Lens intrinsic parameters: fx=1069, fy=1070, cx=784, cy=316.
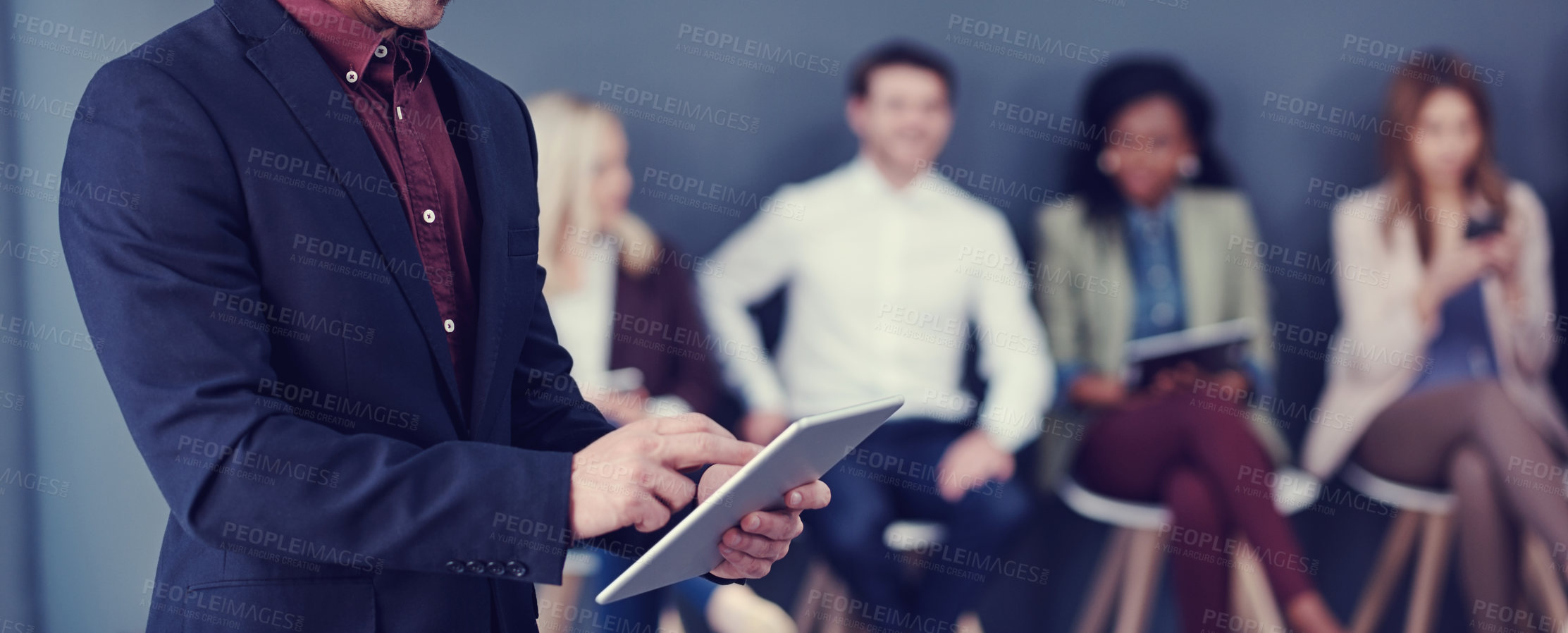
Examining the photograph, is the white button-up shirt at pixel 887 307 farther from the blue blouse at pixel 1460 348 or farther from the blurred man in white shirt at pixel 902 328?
the blue blouse at pixel 1460 348

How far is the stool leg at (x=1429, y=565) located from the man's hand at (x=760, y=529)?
3.24 m

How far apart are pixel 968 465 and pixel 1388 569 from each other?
4.88 ft

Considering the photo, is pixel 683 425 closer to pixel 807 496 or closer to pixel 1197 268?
→ pixel 807 496

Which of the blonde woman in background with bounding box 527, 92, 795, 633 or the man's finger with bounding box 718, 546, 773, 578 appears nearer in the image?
the man's finger with bounding box 718, 546, 773, 578

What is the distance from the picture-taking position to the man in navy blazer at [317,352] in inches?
36.1

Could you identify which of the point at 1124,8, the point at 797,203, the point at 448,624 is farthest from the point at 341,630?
the point at 1124,8

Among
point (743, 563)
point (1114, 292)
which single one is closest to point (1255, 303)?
point (1114, 292)

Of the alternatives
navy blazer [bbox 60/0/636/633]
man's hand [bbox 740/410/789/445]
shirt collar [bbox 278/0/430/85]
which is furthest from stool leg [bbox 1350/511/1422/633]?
shirt collar [bbox 278/0/430/85]

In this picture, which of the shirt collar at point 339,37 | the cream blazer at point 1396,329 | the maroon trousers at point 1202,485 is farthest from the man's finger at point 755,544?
the cream blazer at point 1396,329

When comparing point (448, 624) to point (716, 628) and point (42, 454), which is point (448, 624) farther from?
point (42, 454)

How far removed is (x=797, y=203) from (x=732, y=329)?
48 cm

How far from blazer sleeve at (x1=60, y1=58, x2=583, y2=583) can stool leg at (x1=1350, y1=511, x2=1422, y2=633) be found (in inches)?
138

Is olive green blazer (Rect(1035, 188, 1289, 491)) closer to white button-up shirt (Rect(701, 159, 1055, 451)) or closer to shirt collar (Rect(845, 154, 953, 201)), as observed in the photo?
white button-up shirt (Rect(701, 159, 1055, 451))

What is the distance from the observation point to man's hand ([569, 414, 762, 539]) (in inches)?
37.3
